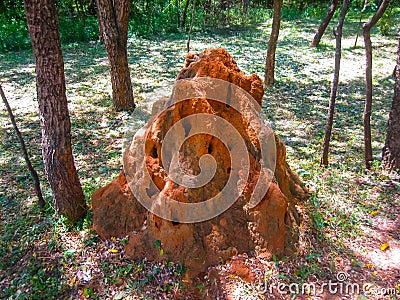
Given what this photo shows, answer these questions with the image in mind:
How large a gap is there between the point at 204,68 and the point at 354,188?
9.58 feet

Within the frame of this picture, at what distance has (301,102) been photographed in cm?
805

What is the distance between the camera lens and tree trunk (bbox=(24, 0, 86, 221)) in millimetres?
3064

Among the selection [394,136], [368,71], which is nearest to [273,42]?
[368,71]

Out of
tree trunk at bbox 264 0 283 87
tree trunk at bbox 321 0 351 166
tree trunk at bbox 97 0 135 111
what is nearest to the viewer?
tree trunk at bbox 321 0 351 166

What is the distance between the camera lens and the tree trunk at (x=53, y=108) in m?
3.06

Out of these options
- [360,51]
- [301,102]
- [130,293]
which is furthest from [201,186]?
[360,51]

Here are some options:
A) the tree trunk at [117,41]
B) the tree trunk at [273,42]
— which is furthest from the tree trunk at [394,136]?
the tree trunk at [117,41]

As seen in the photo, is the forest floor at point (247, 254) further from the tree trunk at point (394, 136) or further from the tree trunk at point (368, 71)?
the tree trunk at point (368, 71)

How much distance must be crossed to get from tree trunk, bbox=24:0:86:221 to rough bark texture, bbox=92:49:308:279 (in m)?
0.54

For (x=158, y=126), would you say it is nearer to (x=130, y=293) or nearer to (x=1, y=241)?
(x=130, y=293)

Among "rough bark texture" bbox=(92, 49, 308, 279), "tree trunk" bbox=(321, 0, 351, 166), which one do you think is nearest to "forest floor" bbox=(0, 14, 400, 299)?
"rough bark texture" bbox=(92, 49, 308, 279)

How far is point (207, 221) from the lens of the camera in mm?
3287

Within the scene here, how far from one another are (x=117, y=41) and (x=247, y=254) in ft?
17.8

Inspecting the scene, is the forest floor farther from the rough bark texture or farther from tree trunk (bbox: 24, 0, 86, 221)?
tree trunk (bbox: 24, 0, 86, 221)
